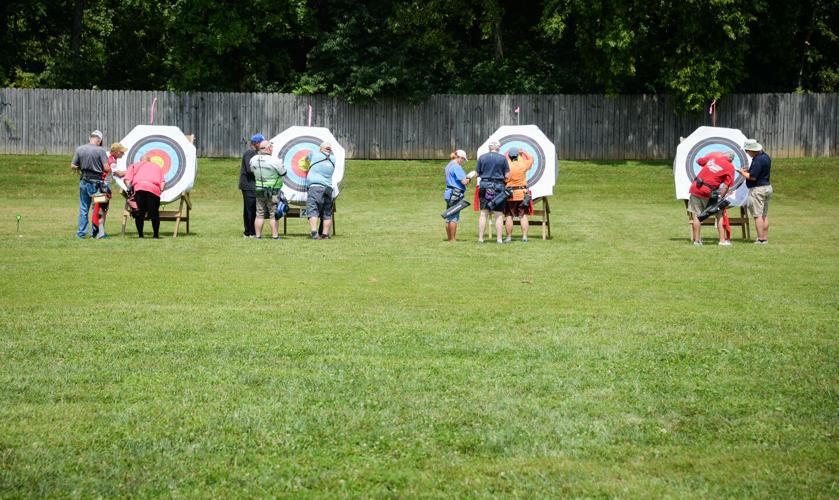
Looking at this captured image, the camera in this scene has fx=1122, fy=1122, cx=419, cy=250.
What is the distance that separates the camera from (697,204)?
20.4m

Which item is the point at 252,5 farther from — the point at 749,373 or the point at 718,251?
the point at 749,373

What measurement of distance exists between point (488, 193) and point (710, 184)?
4001mm

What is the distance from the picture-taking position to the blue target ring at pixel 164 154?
23.9 meters

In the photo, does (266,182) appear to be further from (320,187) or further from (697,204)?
(697,204)

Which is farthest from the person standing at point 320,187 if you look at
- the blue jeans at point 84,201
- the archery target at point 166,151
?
the blue jeans at point 84,201

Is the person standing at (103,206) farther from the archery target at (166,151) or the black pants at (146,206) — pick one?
the archery target at (166,151)

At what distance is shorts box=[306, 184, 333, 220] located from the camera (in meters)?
21.1

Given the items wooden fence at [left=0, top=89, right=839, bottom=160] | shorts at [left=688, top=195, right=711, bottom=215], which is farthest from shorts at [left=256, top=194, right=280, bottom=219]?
wooden fence at [left=0, top=89, right=839, bottom=160]

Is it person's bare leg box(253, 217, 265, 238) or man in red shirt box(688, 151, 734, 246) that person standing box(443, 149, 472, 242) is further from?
man in red shirt box(688, 151, 734, 246)

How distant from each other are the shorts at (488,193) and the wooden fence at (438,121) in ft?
66.0

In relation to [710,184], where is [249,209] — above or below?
below

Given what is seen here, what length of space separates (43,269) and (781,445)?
11309mm

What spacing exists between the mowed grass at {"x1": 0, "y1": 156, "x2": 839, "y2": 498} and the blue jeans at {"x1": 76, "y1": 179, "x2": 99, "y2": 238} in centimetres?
300

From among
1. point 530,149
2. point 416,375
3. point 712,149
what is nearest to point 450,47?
point 530,149
